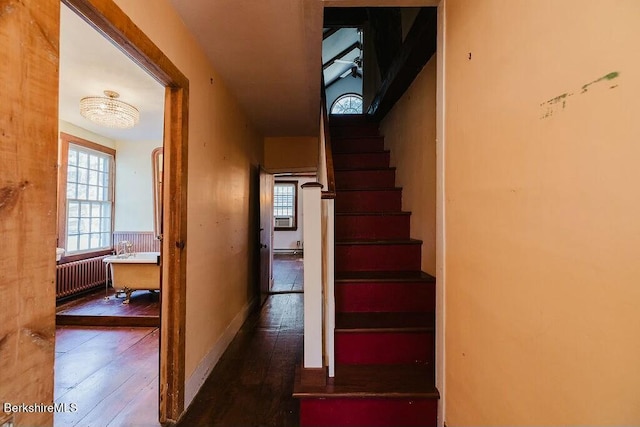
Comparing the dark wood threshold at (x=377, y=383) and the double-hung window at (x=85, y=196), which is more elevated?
the double-hung window at (x=85, y=196)

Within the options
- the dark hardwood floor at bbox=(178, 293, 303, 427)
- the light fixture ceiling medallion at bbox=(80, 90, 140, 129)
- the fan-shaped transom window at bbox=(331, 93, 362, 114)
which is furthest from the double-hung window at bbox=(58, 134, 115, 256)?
the fan-shaped transom window at bbox=(331, 93, 362, 114)

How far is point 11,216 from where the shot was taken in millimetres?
806

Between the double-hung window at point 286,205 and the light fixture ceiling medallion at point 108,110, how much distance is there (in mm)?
6380

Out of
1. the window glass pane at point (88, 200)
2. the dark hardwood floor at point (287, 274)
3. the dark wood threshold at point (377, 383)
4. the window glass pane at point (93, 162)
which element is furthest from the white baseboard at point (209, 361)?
the window glass pane at point (93, 162)

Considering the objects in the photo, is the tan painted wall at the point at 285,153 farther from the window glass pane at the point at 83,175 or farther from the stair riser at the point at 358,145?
the window glass pane at the point at 83,175

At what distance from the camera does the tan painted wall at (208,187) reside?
1733mm

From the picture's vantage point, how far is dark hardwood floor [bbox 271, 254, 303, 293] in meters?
5.11

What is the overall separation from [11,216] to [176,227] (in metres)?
0.98

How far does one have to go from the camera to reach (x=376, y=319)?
197cm

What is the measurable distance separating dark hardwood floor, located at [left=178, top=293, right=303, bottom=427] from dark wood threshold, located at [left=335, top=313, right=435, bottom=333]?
64cm

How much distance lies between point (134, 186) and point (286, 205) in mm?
5064

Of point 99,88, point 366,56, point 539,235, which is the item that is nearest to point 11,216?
point 539,235

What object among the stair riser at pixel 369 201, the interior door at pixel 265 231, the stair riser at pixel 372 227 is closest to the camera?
the stair riser at pixel 372 227

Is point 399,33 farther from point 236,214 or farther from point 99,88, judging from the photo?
point 99,88
